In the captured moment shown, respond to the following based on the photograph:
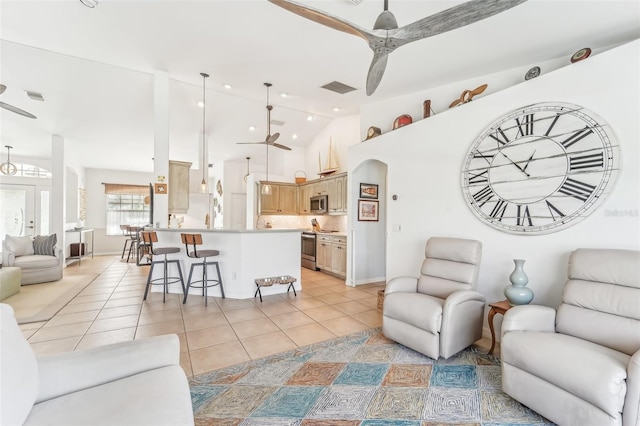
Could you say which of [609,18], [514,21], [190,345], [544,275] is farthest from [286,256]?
[609,18]

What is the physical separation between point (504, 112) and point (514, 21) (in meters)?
0.86

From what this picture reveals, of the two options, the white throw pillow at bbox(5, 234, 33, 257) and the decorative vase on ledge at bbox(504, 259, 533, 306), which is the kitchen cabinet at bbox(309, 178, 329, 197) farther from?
the white throw pillow at bbox(5, 234, 33, 257)

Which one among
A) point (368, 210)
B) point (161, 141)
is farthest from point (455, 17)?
point (161, 141)

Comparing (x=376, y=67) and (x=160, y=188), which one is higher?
(x=376, y=67)

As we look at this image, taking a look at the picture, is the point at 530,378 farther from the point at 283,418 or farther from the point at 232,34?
the point at 232,34

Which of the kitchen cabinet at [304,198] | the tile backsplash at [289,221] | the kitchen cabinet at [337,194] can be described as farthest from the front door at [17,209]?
the kitchen cabinet at [337,194]

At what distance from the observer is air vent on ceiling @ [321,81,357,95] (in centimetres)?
467

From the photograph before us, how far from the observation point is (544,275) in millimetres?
2766

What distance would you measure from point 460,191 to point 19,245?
26.2 feet

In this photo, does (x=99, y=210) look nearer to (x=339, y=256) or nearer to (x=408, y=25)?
(x=339, y=256)

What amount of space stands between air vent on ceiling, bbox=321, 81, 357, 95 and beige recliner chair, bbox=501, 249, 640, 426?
12.6 ft

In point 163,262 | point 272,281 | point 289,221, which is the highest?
point 289,221

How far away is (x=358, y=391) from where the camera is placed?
2166mm

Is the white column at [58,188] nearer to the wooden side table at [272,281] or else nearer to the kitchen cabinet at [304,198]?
the wooden side table at [272,281]
